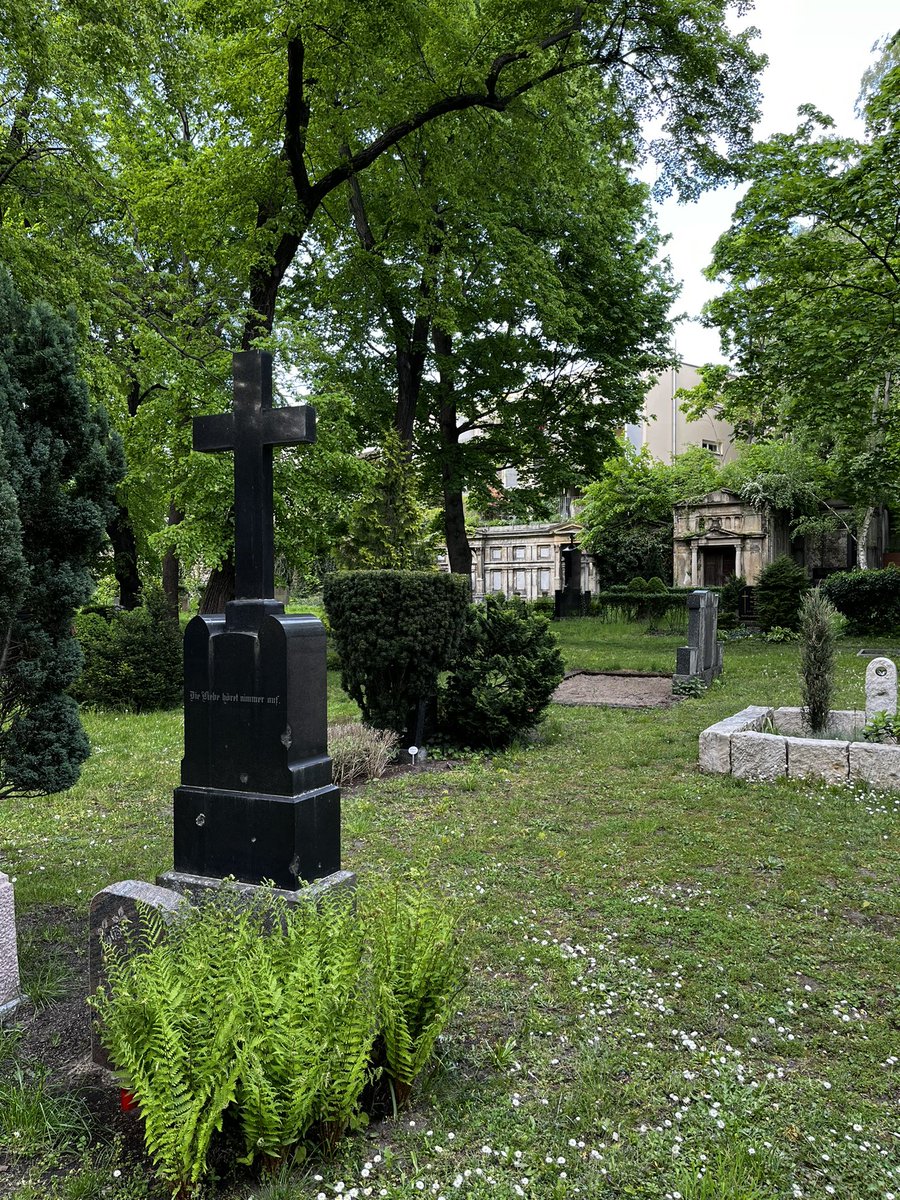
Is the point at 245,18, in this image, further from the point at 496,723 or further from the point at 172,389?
the point at 496,723

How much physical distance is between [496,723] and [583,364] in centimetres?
1313

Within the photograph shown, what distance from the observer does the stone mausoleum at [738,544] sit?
29719 mm

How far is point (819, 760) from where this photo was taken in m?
7.01

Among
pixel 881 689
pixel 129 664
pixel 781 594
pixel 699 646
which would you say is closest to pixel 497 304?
pixel 699 646

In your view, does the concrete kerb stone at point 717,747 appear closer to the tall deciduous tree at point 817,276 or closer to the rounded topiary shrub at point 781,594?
the tall deciduous tree at point 817,276

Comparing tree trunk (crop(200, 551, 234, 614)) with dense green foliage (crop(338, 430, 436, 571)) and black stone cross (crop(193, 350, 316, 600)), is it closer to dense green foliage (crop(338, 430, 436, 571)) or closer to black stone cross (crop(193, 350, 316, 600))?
dense green foliage (crop(338, 430, 436, 571))

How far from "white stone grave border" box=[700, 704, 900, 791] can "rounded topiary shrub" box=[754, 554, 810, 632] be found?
14.8 meters

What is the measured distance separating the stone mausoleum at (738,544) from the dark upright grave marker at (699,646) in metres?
16.8

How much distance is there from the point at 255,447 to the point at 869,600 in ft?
67.3

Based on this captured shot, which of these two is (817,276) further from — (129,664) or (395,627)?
(129,664)

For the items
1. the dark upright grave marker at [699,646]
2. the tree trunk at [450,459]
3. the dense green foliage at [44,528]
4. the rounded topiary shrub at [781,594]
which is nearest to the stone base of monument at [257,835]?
the dense green foliage at [44,528]

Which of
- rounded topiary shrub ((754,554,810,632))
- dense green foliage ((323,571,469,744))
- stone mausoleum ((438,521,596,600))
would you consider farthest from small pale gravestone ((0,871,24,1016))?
stone mausoleum ((438,521,596,600))

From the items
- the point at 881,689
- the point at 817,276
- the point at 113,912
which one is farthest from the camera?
the point at 817,276

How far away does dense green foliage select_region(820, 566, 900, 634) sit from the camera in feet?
66.9
